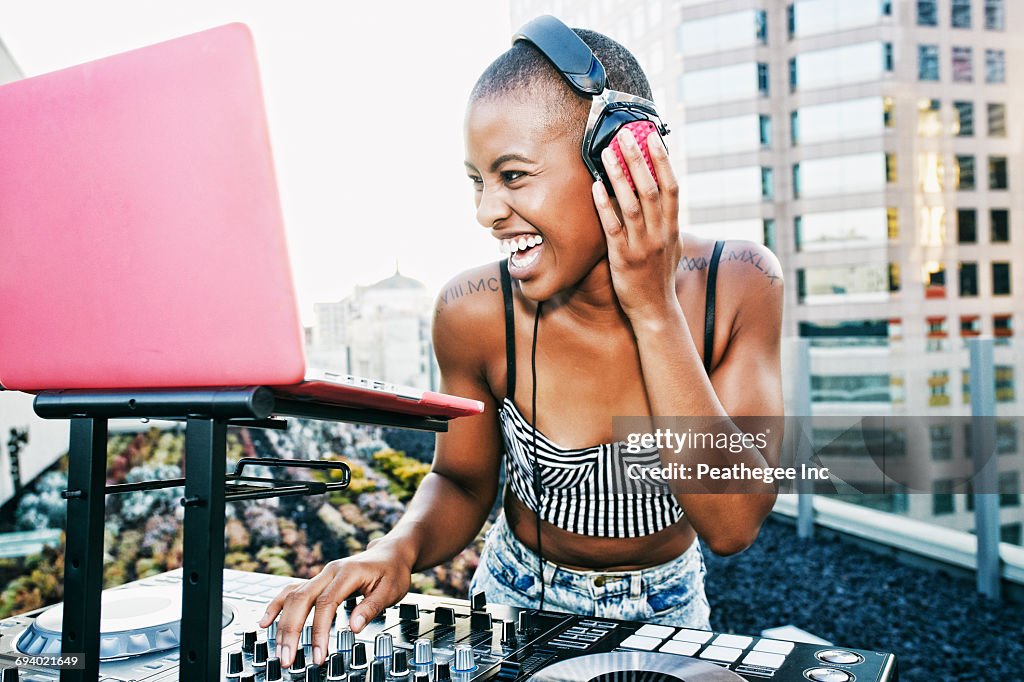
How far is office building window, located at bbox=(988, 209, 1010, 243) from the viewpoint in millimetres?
4801

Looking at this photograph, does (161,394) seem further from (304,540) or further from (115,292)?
(304,540)

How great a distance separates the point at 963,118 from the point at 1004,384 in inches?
96.8

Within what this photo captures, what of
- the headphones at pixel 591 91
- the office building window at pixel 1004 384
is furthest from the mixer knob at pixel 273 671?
the office building window at pixel 1004 384

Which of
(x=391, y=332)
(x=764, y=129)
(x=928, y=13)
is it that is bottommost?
(x=391, y=332)

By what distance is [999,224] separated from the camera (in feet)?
15.9

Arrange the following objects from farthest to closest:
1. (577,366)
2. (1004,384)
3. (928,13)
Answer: (928,13) → (1004,384) → (577,366)

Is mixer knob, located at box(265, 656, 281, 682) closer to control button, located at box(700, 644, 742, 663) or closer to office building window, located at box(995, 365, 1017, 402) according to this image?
control button, located at box(700, 644, 742, 663)

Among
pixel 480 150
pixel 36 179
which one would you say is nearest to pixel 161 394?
pixel 36 179

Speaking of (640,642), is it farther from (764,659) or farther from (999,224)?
(999,224)

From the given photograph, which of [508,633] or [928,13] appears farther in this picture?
[928,13]

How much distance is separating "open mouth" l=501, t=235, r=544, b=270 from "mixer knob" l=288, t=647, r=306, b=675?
0.59 metres

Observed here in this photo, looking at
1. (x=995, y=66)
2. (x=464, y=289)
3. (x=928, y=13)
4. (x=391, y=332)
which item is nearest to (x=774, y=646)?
(x=464, y=289)

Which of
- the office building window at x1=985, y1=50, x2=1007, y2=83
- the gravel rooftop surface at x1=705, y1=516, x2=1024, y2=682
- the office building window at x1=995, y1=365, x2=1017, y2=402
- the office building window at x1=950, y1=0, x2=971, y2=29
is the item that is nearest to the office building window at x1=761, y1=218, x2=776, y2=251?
the office building window at x1=985, y1=50, x2=1007, y2=83

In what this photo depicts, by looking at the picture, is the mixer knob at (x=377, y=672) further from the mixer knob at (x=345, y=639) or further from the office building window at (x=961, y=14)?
the office building window at (x=961, y=14)
